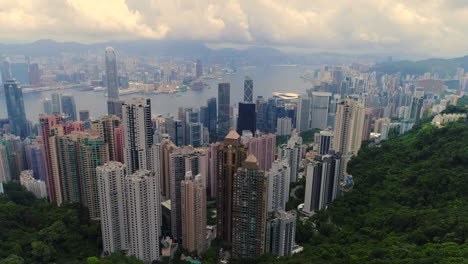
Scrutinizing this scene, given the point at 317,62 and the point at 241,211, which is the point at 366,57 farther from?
the point at 241,211

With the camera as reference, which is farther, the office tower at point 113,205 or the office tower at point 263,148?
the office tower at point 263,148

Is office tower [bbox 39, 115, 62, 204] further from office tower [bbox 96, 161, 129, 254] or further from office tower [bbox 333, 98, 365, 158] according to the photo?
office tower [bbox 333, 98, 365, 158]

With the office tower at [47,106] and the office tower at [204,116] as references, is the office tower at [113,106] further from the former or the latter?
the office tower at [204,116]

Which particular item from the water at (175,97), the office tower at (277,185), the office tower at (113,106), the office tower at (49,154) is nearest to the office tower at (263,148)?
the office tower at (277,185)

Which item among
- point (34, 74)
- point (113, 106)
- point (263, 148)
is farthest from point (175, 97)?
point (263, 148)

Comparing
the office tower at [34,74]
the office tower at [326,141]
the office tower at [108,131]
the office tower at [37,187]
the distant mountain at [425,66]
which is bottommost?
the office tower at [37,187]

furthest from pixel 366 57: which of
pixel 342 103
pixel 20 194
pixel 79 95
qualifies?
pixel 20 194
